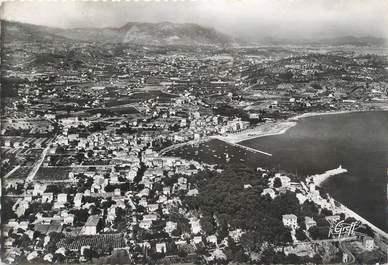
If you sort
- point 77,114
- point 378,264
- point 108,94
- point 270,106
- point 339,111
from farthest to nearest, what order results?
point 339,111 → point 270,106 → point 108,94 → point 77,114 → point 378,264

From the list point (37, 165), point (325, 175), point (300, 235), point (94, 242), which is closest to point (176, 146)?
point (37, 165)

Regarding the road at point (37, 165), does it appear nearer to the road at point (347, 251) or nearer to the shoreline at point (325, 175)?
the shoreline at point (325, 175)

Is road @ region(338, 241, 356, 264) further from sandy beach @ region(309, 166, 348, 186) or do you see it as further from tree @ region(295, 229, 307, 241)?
sandy beach @ region(309, 166, 348, 186)

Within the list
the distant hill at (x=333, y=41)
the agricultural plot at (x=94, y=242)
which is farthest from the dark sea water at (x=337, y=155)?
the agricultural plot at (x=94, y=242)

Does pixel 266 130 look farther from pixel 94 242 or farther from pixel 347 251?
pixel 94 242

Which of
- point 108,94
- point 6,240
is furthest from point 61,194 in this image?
point 108,94

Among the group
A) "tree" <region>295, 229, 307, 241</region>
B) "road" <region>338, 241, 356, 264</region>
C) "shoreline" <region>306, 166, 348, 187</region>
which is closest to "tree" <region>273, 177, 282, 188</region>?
"shoreline" <region>306, 166, 348, 187</region>

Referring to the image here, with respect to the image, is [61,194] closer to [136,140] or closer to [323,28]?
[136,140]
